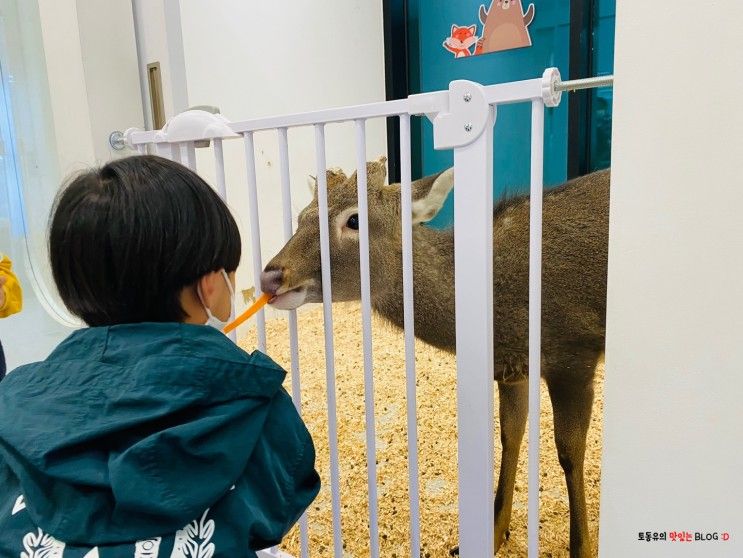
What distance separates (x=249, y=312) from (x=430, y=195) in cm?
37

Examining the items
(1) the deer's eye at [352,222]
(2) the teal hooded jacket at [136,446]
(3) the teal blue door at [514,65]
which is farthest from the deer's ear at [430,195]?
(3) the teal blue door at [514,65]

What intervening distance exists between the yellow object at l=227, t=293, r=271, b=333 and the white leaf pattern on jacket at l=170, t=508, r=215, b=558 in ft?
1.34

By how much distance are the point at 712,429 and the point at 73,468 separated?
623 millimetres

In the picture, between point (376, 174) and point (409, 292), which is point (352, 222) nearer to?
point (376, 174)

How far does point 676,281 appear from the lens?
58cm

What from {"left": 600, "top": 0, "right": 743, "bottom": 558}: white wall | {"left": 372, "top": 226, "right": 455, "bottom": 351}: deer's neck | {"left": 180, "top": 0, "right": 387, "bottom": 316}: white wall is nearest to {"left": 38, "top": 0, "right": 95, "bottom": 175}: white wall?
{"left": 180, "top": 0, "right": 387, "bottom": 316}: white wall

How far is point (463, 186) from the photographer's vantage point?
76 cm

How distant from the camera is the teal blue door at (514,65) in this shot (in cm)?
246

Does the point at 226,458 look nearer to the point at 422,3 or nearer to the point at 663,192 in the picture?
the point at 663,192

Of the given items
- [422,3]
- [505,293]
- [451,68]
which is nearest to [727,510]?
[505,293]

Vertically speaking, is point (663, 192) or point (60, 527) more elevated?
point (663, 192)

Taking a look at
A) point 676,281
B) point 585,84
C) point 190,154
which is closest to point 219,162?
point 190,154

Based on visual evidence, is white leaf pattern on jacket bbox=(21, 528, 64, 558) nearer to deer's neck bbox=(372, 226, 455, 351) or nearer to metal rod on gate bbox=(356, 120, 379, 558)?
metal rod on gate bbox=(356, 120, 379, 558)

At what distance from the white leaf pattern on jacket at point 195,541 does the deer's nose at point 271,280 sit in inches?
19.6
